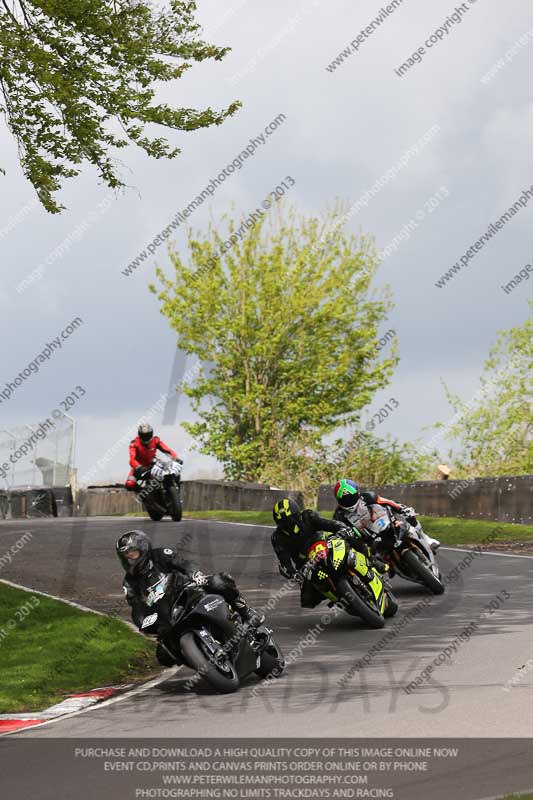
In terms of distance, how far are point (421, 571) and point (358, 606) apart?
2.28 meters

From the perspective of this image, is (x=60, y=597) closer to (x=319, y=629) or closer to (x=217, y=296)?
(x=319, y=629)

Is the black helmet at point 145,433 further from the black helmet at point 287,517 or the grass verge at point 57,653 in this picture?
the black helmet at point 287,517

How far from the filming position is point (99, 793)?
6.88m

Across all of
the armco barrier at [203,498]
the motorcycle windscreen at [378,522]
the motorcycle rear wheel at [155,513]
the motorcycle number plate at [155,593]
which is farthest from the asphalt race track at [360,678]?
the armco barrier at [203,498]

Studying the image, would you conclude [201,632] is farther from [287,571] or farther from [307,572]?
[287,571]

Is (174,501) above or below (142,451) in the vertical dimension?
below

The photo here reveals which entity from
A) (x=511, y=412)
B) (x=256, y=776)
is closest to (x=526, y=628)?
(x=256, y=776)

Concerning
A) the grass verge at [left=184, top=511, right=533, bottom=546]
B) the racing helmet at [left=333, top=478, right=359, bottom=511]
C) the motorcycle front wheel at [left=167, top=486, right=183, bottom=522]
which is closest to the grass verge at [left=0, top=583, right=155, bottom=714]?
the racing helmet at [left=333, top=478, right=359, bottom=511]

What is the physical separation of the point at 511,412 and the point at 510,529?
75.9 ft

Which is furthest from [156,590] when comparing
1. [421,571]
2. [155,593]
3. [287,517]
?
[421,571]

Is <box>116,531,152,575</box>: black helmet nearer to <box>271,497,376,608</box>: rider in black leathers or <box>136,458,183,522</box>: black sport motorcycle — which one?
<box>271,497,376,608</box>: rider in black leathers

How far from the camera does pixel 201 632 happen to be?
32.3 ft

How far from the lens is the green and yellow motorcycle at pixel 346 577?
12461mm

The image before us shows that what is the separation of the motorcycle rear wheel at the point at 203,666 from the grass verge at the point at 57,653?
1731 millimetres
